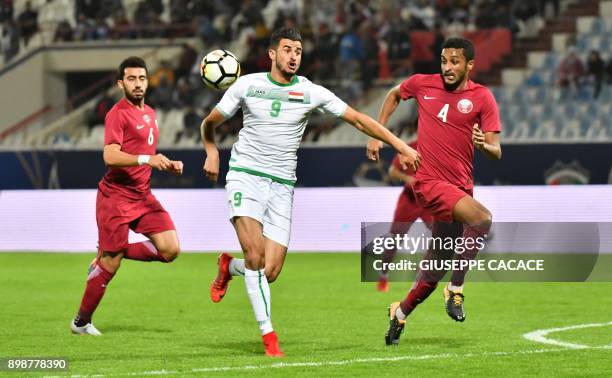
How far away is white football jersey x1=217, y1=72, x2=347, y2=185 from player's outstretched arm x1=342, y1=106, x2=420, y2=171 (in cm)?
10

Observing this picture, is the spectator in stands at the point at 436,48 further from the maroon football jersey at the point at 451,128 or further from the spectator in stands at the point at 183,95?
the maroon football jersey at the point at 451,128

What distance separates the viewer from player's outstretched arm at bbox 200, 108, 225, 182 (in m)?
9.23

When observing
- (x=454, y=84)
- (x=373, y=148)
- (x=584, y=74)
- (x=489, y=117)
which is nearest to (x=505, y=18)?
(x=584, y=74)

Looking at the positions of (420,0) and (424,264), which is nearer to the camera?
(424,264)

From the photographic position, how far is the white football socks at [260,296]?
9.09m

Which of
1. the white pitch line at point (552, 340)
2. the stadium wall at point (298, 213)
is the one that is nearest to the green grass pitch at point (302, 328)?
the white pitch line at point (552, 340)

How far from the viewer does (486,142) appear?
9516 mm

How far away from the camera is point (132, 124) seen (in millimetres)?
10898

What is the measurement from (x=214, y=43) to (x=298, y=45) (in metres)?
21.9

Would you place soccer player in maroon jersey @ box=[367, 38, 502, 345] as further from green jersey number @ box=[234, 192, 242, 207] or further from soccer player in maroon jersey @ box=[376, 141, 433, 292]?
soccer player in maroon jersey @ box=[376, 141, 433, 292]

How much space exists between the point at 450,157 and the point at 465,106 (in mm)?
399

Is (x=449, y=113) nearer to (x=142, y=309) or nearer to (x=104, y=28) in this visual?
(x=142, y=309)

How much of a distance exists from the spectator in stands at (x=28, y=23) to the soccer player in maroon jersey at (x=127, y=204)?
2389 centimetres

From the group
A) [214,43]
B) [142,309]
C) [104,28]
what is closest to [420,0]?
[214,43]
